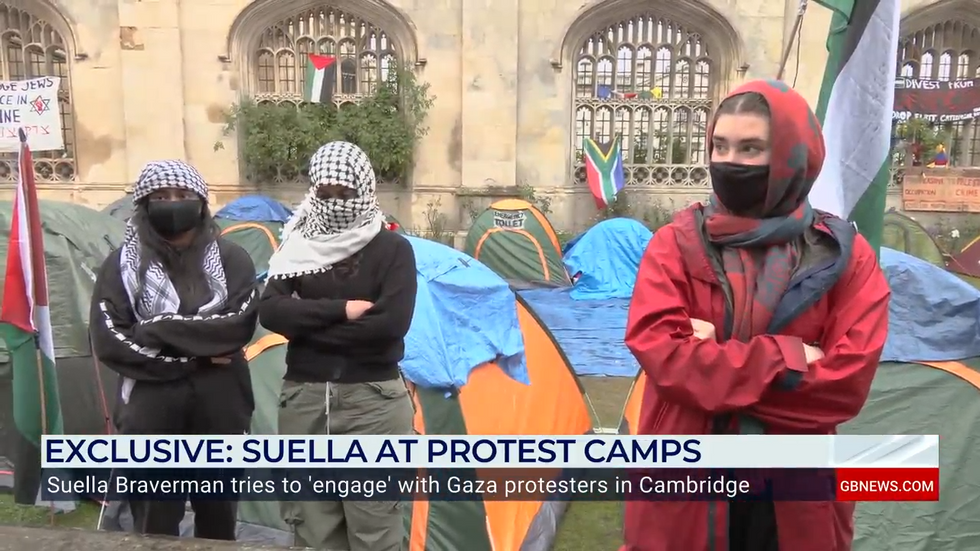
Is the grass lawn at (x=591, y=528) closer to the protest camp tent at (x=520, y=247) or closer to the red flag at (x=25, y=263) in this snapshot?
the red flag at (x=25, y=263)

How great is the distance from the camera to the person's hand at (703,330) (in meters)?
1.39

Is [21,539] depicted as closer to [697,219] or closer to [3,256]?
[697,219]

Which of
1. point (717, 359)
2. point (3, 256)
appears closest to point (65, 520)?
point (3, 256)

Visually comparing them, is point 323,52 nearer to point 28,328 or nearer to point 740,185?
point 28,328

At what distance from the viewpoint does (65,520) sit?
3289mm

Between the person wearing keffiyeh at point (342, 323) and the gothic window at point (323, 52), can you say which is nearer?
the person wearing keffiyeh at point (342, 323)

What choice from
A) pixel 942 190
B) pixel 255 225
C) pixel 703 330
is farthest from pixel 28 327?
pixel 942 190

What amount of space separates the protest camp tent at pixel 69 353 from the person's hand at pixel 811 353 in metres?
3.34

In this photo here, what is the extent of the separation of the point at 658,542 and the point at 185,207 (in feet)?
5.64

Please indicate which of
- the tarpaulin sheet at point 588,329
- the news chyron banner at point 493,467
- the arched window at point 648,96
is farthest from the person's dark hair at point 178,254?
the arched window at point 648,96

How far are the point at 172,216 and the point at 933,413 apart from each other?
295 centimetres

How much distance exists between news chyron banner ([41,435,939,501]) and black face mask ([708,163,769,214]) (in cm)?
49

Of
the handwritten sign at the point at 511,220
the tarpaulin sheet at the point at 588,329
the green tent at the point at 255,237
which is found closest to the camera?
the tarpaulin sheet at the point at 588,329

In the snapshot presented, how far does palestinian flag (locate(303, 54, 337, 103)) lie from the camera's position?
36.7 ft
